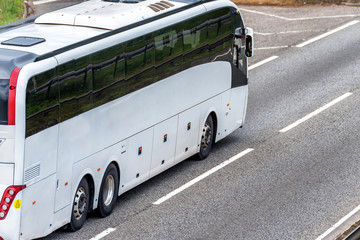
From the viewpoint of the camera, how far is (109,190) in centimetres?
1778

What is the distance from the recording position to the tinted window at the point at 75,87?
1573cm

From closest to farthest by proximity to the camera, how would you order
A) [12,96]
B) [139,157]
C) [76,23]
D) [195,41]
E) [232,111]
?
1. [12,96]
2. [76,23]
3. [139,157]
4. [195,41]
5. [232,111]

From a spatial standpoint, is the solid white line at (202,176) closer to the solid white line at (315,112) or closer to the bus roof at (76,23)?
the solid white line at (315,112)

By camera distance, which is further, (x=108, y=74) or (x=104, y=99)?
(x=108, y=74)

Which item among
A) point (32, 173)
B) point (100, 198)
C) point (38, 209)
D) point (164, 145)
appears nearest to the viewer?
point (32, 173)

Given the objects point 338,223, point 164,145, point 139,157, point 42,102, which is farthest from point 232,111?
point 42,102

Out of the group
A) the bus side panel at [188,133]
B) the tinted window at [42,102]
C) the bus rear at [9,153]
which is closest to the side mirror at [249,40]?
the bus side panel at [188,133]

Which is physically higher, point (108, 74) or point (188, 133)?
point (108, 74)

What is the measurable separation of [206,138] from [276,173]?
184 cm

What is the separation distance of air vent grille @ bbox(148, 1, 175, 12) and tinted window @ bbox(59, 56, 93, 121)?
3077 millimetres

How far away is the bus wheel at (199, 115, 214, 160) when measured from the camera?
21219 mm

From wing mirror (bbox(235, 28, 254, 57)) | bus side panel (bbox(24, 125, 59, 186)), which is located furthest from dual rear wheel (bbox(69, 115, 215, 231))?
wing mirror (bbox(235, 28, 254, 57))

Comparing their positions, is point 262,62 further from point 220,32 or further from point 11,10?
point 11,10

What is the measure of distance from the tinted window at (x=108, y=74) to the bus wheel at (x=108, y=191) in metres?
1.31
